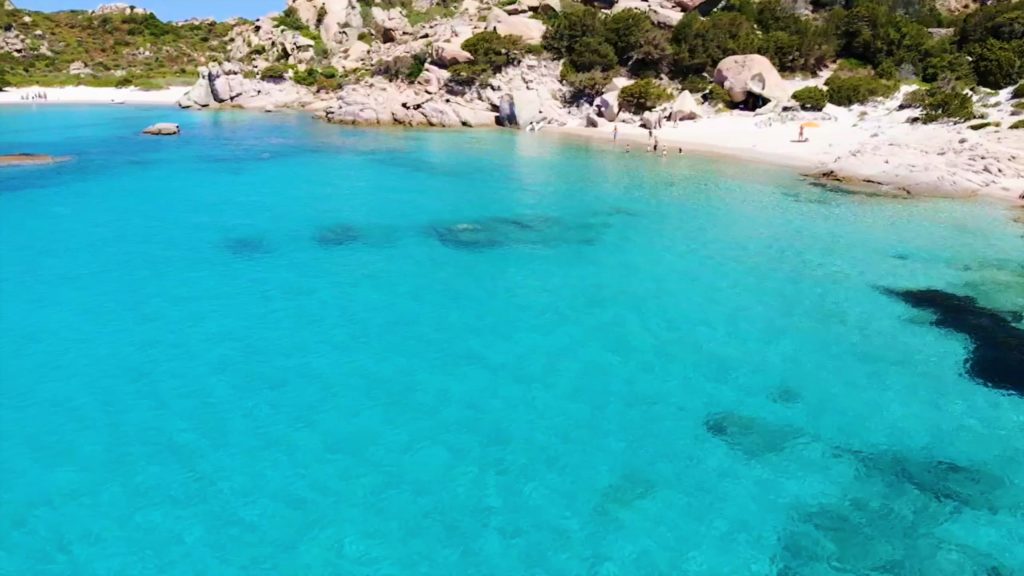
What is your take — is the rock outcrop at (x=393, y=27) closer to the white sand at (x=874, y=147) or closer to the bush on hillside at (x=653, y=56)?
the bush on hillside at (x=653, y=56)

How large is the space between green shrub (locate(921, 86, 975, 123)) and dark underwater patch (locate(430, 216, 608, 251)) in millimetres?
29487

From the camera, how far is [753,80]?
54.4 meters

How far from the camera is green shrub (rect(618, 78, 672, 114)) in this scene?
5831 cm

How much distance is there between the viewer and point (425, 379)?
571 inches

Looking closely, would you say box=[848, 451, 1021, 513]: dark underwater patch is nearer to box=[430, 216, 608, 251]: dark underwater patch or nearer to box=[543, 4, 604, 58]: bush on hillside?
box=[430, 216, 608, 251]: dark underwater patch

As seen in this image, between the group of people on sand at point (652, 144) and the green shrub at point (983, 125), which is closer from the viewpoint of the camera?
the green shrub at point (983, 125)

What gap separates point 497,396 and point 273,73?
82.5 metres

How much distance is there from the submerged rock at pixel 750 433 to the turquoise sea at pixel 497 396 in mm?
68

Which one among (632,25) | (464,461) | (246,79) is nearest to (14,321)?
(464,461)

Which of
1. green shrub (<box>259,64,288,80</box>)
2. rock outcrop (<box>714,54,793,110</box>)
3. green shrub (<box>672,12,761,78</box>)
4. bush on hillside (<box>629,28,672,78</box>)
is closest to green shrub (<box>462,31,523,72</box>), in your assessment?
bush on hillside (<box>629,28,672,78</box>)

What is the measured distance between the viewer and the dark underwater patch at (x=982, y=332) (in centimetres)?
1528

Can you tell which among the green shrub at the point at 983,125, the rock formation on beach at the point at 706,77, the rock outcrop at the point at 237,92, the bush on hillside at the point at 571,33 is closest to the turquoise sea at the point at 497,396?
the green shrub at the point at 983,125

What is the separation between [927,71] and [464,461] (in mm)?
60343

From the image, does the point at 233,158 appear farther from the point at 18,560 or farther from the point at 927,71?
the point at 927,71
